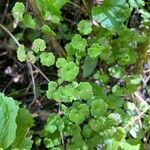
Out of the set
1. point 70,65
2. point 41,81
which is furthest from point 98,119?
point 41,81

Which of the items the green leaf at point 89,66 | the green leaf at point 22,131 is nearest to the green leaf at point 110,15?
the green leaf at point 89,66

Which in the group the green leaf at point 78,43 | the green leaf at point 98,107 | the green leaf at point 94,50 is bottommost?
the green leaf at point 98,107

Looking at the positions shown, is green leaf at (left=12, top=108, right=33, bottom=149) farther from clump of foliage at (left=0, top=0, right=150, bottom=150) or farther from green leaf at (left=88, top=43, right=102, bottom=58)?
green leaf at (left=88, top=43, right=102, bottom=58)

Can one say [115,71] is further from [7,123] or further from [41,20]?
[7,123]

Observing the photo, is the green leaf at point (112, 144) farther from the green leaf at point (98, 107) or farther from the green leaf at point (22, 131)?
the green leaf at point (22, 131)

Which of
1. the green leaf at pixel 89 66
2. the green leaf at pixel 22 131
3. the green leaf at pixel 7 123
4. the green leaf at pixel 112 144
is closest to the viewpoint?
the green leaf at pixel 7 123

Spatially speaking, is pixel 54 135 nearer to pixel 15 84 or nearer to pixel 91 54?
pixel 91 54

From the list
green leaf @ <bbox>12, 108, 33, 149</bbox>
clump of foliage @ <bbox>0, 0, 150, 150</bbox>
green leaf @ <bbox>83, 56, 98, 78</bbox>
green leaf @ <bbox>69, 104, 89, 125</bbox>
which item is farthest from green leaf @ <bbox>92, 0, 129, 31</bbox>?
green leaf @ <bbox>12, 108, 33, 149</bbox>
